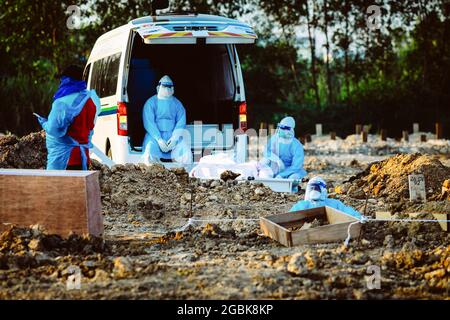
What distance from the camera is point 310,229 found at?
8.33 m

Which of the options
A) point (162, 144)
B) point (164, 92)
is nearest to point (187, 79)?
point (164, 92)

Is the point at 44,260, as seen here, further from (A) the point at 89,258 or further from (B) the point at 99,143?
(B) the point at 99,143

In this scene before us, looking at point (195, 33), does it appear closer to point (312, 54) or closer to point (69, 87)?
point (69, 87)

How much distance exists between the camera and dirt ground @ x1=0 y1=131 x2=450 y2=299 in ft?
22.1

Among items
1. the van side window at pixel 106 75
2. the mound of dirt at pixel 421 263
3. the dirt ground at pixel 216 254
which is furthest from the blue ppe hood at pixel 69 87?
the van side window at pixel 106 75

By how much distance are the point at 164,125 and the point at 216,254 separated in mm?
5972

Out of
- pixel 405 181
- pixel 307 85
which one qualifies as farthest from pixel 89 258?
pixel 307 85

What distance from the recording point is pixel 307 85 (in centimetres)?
2786

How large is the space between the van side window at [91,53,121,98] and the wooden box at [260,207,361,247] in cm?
519

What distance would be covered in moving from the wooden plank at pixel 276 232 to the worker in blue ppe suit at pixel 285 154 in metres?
4.14

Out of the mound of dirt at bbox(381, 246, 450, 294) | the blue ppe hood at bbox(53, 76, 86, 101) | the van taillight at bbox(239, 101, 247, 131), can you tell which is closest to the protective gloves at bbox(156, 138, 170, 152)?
the van taillight at bbox(239, 101, 247, 131)
